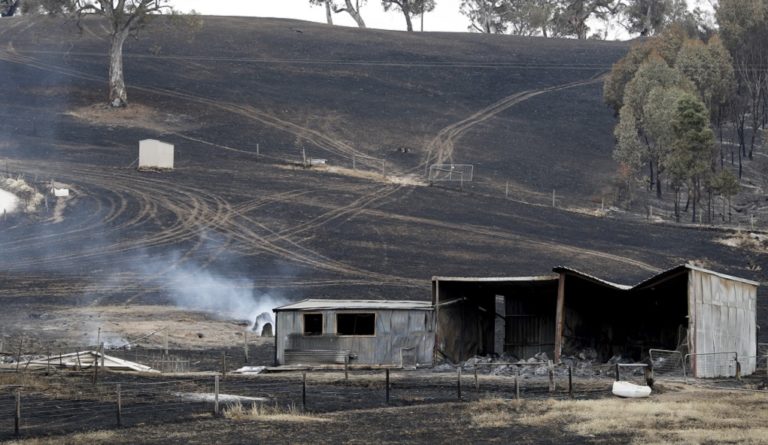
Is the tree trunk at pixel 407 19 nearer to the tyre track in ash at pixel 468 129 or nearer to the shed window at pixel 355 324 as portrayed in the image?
the tyre track in ash at pixel 468 129

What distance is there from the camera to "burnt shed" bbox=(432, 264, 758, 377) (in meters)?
41.1

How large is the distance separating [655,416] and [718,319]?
14037mm

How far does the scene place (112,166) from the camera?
83.8m

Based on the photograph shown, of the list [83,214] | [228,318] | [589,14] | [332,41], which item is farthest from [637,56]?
[589,14]

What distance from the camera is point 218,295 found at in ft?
197

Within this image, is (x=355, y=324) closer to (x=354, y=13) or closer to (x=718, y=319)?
(x=718, y=319)

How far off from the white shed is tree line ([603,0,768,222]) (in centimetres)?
3130

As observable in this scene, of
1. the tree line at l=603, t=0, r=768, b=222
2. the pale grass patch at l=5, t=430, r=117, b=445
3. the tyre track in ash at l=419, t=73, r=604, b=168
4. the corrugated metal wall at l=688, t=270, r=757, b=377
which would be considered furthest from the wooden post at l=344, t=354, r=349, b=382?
the tyre track in ash at l=419, t=73, r=604, b=168

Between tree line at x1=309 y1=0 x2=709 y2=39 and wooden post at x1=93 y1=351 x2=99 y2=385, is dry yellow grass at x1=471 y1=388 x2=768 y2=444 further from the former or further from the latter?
tree line at x1=309 y1=0 x2=709 y2=39

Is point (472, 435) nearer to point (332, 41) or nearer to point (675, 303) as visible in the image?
point (675, 303)

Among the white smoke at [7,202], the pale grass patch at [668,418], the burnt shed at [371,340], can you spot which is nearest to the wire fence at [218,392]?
the burnt shed at [371,340]

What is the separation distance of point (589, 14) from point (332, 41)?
49814 mm

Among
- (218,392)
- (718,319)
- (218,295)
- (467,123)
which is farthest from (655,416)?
(467,123)

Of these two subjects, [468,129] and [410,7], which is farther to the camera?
[410,7]
